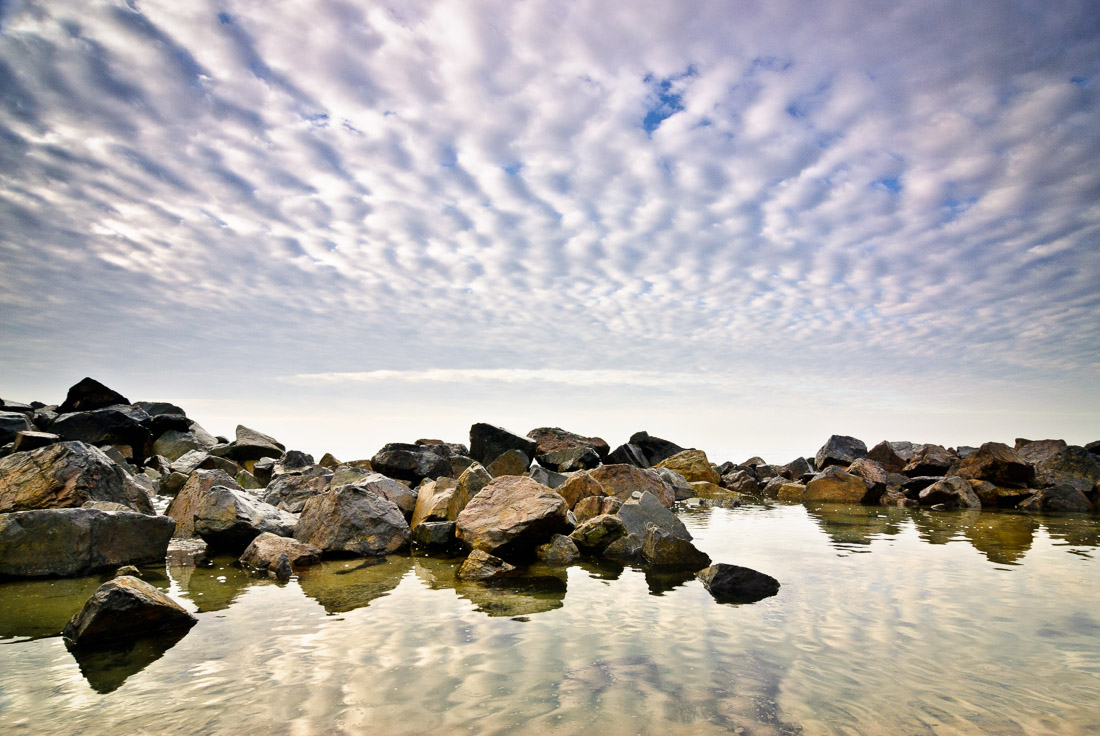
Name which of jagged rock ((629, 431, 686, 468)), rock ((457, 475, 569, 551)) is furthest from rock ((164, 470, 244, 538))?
jagged rock ((629, 431, 686, 468))

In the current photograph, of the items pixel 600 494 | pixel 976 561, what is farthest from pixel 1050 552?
pixel 600 494

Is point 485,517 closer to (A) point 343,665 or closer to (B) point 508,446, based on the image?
(A) point 343,665

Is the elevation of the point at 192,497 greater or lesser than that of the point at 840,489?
lesser

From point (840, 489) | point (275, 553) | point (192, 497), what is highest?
point (840, 489)

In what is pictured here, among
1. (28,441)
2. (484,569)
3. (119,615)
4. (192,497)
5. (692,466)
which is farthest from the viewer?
(692,466)

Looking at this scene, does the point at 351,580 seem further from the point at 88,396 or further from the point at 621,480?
the point at 88,396

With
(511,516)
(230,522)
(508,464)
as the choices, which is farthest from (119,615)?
(508,464)

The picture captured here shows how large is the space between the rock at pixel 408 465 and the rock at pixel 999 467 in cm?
1795

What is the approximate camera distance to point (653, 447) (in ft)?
88.3

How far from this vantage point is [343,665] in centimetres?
449

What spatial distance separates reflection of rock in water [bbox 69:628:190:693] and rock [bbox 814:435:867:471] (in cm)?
2664

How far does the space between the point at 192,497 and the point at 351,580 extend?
4.63m

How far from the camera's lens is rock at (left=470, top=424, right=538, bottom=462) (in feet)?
65.0

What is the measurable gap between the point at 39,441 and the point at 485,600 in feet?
51.6
